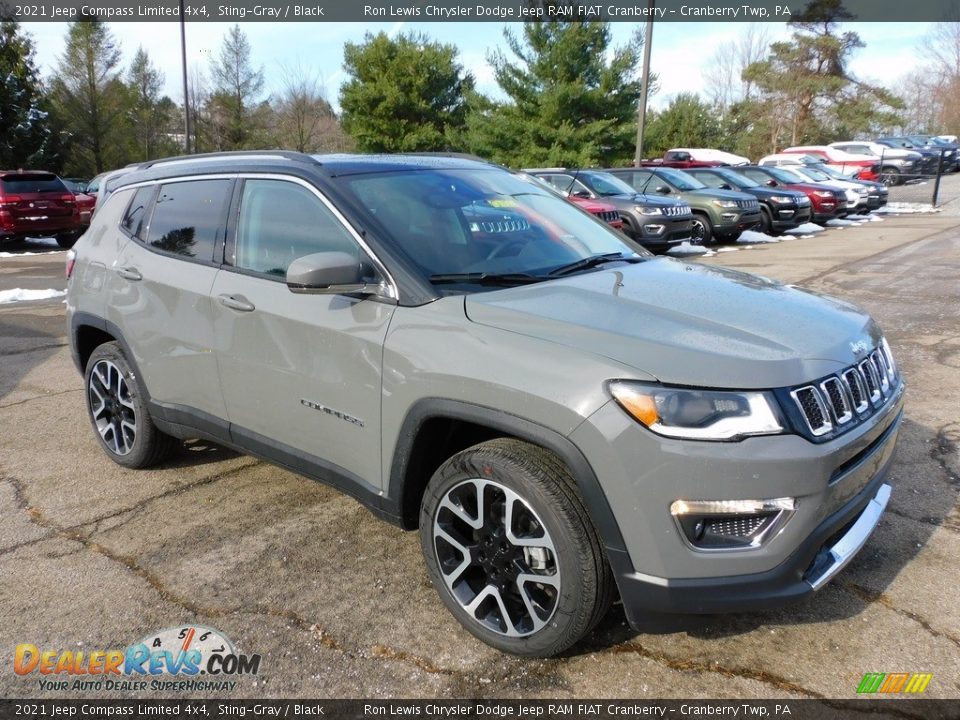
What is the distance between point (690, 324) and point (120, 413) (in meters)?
3.31

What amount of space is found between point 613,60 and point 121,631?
33.8 metres

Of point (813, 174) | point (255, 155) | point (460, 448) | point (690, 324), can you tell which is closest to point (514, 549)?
point (460, 448)

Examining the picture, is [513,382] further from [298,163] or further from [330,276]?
[298,163]

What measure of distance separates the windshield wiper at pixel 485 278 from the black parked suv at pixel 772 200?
49.8 feet

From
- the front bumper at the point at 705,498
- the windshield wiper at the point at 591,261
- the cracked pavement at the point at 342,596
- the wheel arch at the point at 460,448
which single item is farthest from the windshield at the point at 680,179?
the front bumper at the point at 705,498

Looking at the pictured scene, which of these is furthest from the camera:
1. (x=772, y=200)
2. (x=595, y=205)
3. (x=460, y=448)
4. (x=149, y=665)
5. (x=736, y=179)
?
(x=736, y=179)

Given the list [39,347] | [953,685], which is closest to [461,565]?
[953,685]

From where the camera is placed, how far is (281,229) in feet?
11.2

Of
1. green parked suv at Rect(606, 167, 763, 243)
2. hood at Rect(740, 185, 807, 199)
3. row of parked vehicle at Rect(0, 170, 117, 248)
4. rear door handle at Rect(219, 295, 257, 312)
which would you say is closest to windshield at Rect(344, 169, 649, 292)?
rear door handle at Rect(219, 295, 257, 312)

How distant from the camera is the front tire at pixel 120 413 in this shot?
4.21 meters

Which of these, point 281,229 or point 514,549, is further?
point 281,229

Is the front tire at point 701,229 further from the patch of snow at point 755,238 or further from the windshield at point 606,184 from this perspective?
the windshield at point 606,184

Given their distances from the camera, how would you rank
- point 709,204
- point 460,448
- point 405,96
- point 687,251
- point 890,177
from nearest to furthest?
1. point 460,448
2. point 687,251
3. point 709,204
4. point 890,177
5. point 405,96

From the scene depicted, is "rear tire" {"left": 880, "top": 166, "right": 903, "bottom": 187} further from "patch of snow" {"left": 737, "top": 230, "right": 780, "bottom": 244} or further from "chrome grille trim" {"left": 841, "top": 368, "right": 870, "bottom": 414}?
"chrome grille trim" {"left": 841, "top": 368, "right": 870, "bottom": 414}
